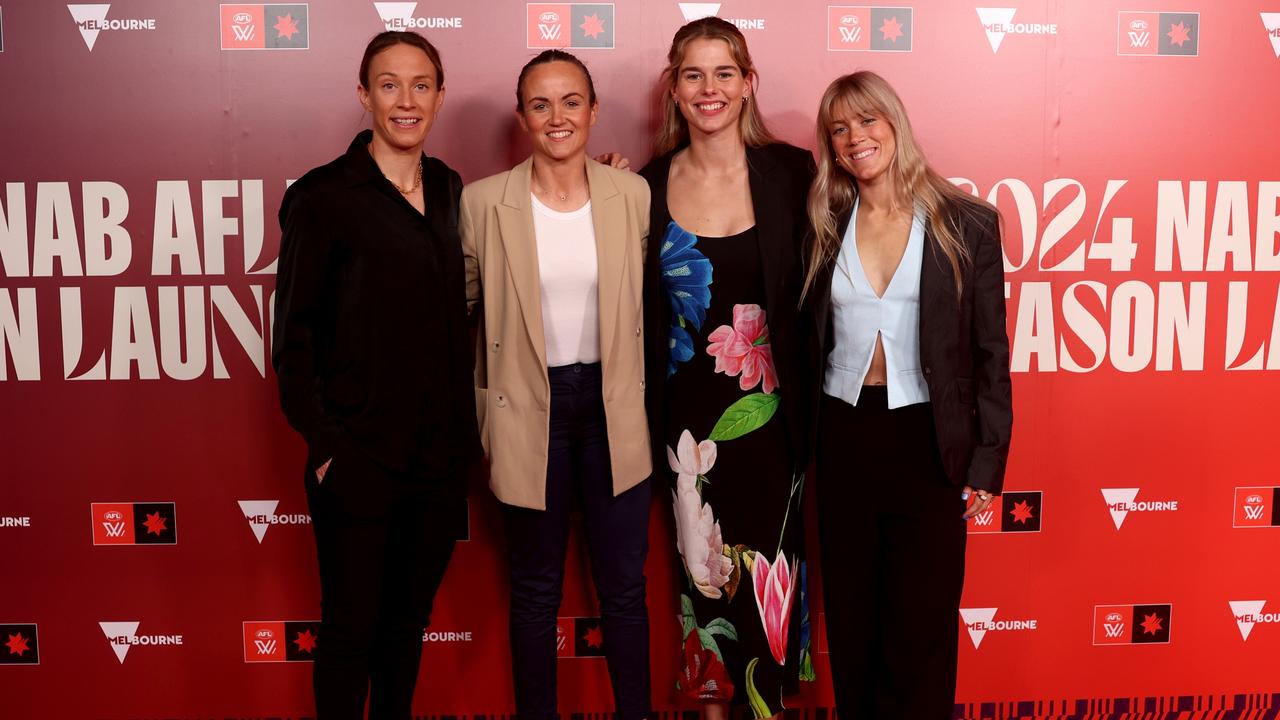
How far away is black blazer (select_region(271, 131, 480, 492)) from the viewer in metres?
1.88

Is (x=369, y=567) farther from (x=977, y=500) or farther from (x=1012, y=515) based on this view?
(x=1012, y=515)

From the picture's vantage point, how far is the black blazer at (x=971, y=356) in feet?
6.32

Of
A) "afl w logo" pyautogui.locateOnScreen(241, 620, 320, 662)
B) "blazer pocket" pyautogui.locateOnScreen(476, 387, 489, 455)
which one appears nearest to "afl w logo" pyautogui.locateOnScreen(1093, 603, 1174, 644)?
"blazer pocket" pyautogui.locateOnScreen(476, 387, 489, 455)

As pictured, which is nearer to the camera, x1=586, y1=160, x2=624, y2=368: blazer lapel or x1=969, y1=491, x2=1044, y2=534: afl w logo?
x1=586, y1=160, x2=624, y2=368: blazer lapel

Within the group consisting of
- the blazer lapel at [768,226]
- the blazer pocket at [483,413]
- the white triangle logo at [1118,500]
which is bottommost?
the white triangle logo at [1118,500]

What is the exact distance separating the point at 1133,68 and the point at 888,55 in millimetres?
686

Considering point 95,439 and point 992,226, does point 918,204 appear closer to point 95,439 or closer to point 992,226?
point 992,226

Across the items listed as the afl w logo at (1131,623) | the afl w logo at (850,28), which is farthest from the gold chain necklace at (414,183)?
the afl w logo at (1131,623)

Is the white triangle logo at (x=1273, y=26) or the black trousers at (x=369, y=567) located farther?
the white triangle logo at (x=1273, y=26)

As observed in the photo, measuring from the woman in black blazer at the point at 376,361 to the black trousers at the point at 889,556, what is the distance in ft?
2.76

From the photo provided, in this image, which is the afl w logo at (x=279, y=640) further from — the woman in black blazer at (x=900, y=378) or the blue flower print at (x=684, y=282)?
the woman in black blazer at (x=900, y=378)

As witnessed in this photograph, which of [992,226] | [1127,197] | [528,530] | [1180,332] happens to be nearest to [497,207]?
[528,530]

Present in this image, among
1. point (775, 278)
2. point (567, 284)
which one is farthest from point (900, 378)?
point (567, 284)

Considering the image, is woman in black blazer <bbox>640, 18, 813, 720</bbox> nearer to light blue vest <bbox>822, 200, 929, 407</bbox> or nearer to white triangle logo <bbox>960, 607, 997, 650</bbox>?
light blue vest <bbox>822, 200, 929, 407</bbox>
